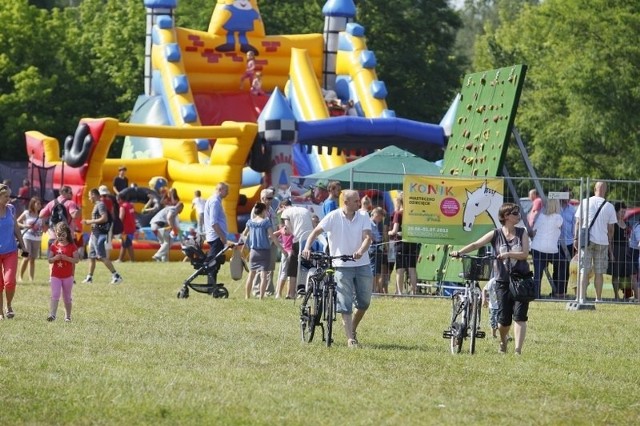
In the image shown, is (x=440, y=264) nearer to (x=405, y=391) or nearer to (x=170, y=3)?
(x=405, y=391)

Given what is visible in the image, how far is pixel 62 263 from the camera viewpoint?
17469mm

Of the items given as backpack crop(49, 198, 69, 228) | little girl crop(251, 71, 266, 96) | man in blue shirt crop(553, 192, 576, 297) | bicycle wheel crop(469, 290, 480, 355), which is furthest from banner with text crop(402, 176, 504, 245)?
little girl crop(251, 71, 266, 96)

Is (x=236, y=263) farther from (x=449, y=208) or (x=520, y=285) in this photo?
(x=520, y=285)

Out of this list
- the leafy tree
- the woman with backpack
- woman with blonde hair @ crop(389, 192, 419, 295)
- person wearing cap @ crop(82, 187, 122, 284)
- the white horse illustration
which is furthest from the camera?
the leafy tree

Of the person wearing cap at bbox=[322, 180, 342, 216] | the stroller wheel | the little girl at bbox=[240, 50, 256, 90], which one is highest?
the little girl at bbox=[240, 50, 256, 90]

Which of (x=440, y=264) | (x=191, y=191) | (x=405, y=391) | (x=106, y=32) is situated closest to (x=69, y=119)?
(x=106, y=32)

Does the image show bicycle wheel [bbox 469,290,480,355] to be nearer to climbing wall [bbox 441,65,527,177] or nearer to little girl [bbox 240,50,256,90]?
climbing wall [bbox 441,65,527,177]

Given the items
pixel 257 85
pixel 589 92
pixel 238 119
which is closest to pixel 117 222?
pixel 238 119

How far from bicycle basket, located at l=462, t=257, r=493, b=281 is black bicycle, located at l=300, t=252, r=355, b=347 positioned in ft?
3.61

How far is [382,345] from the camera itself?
1553 cm

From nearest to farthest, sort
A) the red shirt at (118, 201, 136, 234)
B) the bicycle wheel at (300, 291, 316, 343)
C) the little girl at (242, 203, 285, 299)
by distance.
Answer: the bicycle wheel at (300, 291, 316, 343)
the little girl at (242, 203, 285, 299)
the red shirt at (118, 201, 136, 234)

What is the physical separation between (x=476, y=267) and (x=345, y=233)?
1.32 meters

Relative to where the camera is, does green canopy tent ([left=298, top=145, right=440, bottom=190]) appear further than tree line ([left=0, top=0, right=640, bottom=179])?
No

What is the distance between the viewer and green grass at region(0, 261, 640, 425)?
10609mm
